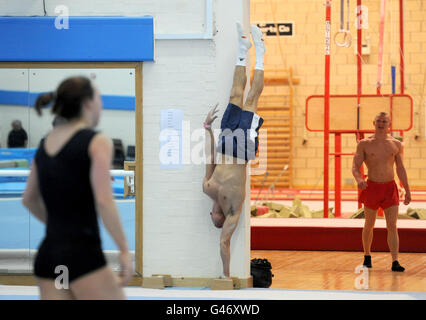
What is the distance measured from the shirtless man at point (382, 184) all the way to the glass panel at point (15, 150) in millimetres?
3160

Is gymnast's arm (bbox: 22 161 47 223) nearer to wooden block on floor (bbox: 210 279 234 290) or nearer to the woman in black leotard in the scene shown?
the woman in black leotard

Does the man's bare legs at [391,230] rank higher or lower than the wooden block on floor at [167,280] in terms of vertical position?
higher

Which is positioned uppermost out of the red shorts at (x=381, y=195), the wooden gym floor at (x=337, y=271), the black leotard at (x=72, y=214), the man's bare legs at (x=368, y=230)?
the black leotard at (x=72, y=214)

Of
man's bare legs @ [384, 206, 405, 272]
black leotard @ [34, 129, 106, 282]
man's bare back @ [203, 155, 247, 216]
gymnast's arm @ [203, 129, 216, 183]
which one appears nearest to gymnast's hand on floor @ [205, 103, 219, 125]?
Answer: gymnast's arm @ [203, 129, 216, 183]

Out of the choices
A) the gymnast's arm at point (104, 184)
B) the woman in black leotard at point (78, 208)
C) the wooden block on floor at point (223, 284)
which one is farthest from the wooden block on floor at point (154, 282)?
the gymnast's arm at point (104, 184)

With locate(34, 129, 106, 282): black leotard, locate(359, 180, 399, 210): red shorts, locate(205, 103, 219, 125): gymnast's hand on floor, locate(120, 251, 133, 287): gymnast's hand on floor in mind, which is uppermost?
locate(205, 103, 219, 125): gymnast's hand on floor

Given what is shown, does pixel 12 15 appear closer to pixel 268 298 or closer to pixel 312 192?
pixel 268 298

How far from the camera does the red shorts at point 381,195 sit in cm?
691

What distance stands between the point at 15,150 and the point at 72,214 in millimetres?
3505

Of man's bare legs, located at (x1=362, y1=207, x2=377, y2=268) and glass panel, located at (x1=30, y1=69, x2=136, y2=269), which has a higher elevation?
glass panel, located at (x1=30, y1=69, x2=136, y2=269)

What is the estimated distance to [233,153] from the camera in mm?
5488

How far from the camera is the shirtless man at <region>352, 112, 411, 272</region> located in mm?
6914

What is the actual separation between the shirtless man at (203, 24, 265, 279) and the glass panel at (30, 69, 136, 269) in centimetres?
70

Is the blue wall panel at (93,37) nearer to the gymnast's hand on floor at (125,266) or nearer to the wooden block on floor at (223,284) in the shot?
the wooden block on floor at (223,284)
